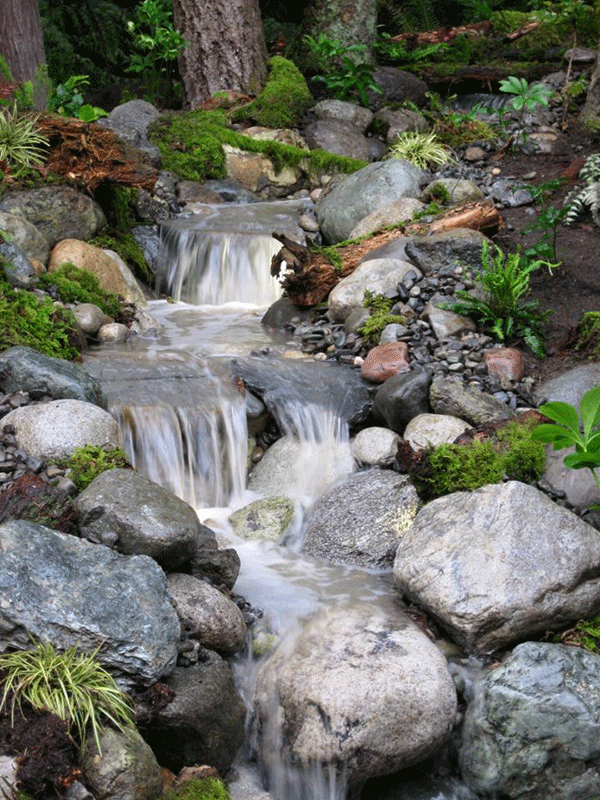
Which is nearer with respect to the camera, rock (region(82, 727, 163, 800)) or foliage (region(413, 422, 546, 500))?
rock (region(82, 727, 163, 800))

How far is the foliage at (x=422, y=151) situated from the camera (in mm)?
11711

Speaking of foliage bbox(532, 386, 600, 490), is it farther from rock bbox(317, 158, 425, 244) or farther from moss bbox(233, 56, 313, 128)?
moss bbox(233, 56, 313, 128)

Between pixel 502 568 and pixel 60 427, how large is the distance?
2.84 meters

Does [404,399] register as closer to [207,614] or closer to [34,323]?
[207,614]

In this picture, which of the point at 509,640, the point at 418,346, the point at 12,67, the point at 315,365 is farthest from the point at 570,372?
the point at 12,67

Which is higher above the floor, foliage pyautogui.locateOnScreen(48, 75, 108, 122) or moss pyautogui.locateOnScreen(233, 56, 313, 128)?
foliage pyautogui.locateOnScreen(48, 75, 108, 122)

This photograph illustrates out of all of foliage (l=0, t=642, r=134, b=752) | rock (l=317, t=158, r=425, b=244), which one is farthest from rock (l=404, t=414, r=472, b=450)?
rock (l=317, t=158, r=425, b=244)

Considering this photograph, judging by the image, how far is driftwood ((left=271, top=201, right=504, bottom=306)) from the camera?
9195mm

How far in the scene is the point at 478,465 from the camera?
6.56 meters

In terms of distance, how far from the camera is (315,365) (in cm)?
819

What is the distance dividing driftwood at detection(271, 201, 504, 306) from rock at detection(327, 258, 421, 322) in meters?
0.32

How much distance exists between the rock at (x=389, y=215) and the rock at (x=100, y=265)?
7.77ft

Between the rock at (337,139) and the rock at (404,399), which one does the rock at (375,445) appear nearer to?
the rock at (404,399)

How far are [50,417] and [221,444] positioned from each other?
153 centimetres
